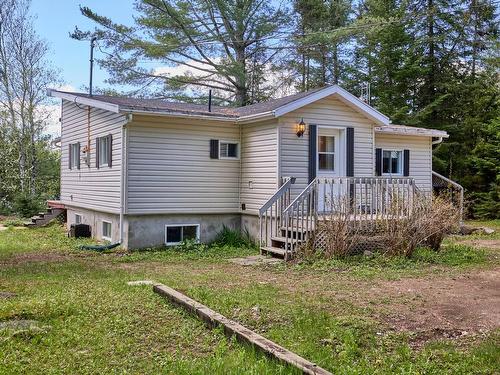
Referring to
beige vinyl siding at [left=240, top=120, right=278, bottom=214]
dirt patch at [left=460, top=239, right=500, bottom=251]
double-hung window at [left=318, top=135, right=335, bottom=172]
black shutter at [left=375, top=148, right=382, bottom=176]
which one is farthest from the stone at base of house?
dirt patch at [left=460, top=239, right=500, bottom=251]

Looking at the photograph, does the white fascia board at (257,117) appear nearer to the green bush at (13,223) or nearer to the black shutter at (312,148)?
the black shutter at (312,148)

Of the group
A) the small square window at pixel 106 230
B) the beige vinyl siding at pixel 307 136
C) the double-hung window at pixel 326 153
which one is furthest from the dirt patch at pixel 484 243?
the small square window at pixel 106 230

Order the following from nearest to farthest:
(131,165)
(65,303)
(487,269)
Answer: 1. (65,303)
2. (487,269)
3. (131,165)

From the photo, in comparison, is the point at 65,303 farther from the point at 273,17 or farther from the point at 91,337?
the point at 273,17

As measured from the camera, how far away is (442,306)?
6.04m

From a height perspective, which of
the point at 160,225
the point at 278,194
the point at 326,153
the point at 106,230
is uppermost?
the point at 326,153

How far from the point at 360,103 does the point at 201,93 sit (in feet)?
42.9

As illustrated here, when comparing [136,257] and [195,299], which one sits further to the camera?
[136,257]

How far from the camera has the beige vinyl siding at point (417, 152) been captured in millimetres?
15094

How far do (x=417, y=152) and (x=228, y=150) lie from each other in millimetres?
6601

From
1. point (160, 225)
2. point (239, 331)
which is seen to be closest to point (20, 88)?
point (160, 225)

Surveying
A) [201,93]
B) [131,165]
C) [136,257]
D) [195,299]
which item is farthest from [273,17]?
[195,299]

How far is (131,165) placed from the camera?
37.7 feet

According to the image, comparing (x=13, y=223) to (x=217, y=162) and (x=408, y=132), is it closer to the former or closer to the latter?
(x=217, y=162)
